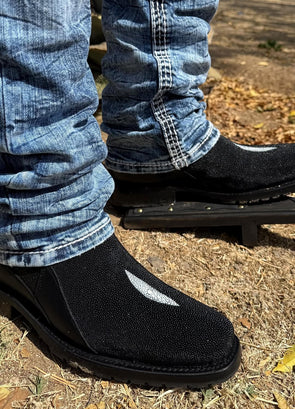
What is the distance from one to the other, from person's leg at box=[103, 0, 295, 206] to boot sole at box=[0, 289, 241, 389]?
0.66 metres

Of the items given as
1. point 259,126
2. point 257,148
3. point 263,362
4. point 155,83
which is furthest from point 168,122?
point 259,126

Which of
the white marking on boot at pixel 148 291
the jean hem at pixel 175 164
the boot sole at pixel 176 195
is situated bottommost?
the boot sole at pixel 176 195

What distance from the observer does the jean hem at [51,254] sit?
3.55 feet

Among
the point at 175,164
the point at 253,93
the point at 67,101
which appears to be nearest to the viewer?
the point at 67,101

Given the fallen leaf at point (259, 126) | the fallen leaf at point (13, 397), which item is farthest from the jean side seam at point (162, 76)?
the fallen leaf at point (259, 126)

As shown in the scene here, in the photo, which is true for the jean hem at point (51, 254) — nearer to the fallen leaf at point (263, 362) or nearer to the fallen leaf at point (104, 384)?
the fallen leaf at point (104, 384)

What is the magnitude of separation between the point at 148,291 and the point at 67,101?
0.47 meters

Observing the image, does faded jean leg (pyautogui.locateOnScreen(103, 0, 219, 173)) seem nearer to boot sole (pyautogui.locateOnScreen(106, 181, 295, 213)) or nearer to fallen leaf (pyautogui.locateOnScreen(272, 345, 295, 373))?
boot sole (pyautogui.locateOnScreen(106, 181, 295, 213))

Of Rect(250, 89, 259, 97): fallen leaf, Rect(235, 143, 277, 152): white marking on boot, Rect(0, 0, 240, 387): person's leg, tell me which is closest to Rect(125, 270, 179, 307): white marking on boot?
Rect(0, 0, 240, 387): person's leg

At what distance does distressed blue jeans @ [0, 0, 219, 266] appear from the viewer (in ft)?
2.96

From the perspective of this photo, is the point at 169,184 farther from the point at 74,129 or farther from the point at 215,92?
the point at 215,92

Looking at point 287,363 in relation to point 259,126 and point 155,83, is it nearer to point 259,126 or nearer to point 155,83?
point 155,83

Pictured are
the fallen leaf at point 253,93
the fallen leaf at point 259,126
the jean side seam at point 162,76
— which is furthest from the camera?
the fallen leaf at point 253,93

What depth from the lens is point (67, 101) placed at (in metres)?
0.96
